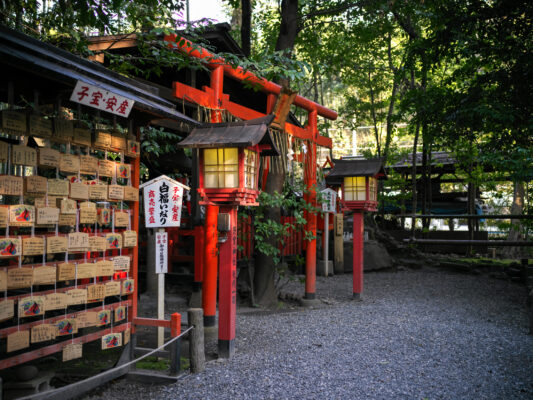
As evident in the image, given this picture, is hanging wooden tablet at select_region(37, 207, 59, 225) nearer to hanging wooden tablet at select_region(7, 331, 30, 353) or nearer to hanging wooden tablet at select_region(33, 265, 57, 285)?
hanging wooden tablet at select_region(33, 265, 57, 285)

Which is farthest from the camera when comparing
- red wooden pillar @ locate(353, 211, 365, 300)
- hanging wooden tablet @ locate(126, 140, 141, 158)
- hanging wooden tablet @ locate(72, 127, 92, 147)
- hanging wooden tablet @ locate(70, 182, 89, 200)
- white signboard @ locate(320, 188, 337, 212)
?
white signboard @ locate(320, 188, 337, 212)

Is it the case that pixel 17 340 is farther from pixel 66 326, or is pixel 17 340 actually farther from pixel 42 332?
pixel 66 326

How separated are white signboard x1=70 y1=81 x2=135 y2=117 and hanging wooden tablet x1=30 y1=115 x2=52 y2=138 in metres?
0.39

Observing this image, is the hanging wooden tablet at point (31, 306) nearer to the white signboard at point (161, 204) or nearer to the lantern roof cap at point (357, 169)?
the white signboard at point (161, 204)

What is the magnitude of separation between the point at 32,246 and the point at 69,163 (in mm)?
889

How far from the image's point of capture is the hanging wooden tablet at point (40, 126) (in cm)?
392

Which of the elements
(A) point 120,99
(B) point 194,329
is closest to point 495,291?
(B) point 194,329

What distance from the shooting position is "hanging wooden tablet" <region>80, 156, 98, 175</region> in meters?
4.47

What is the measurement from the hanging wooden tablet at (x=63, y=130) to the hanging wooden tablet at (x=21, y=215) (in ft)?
2.45

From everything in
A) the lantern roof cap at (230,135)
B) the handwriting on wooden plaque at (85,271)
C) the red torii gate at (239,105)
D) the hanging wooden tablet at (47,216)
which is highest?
the red torii gate at (239,105)

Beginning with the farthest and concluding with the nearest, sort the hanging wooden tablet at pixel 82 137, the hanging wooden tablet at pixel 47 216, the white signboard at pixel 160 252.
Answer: the white signboard at pixel 160 252
the hanging wooden tablet at pixel 82 137
the hanging wooden tablet at pixel 47 216

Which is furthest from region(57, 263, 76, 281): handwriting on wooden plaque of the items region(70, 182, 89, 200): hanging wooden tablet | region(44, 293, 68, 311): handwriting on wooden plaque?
region(70, 182, 89, 200): hanging wooden tablet

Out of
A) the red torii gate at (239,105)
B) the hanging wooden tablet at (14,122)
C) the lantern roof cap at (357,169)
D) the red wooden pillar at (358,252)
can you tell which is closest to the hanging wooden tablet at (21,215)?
the hanging wooden tablet at (14,122)

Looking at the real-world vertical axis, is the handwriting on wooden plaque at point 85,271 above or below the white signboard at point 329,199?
below
